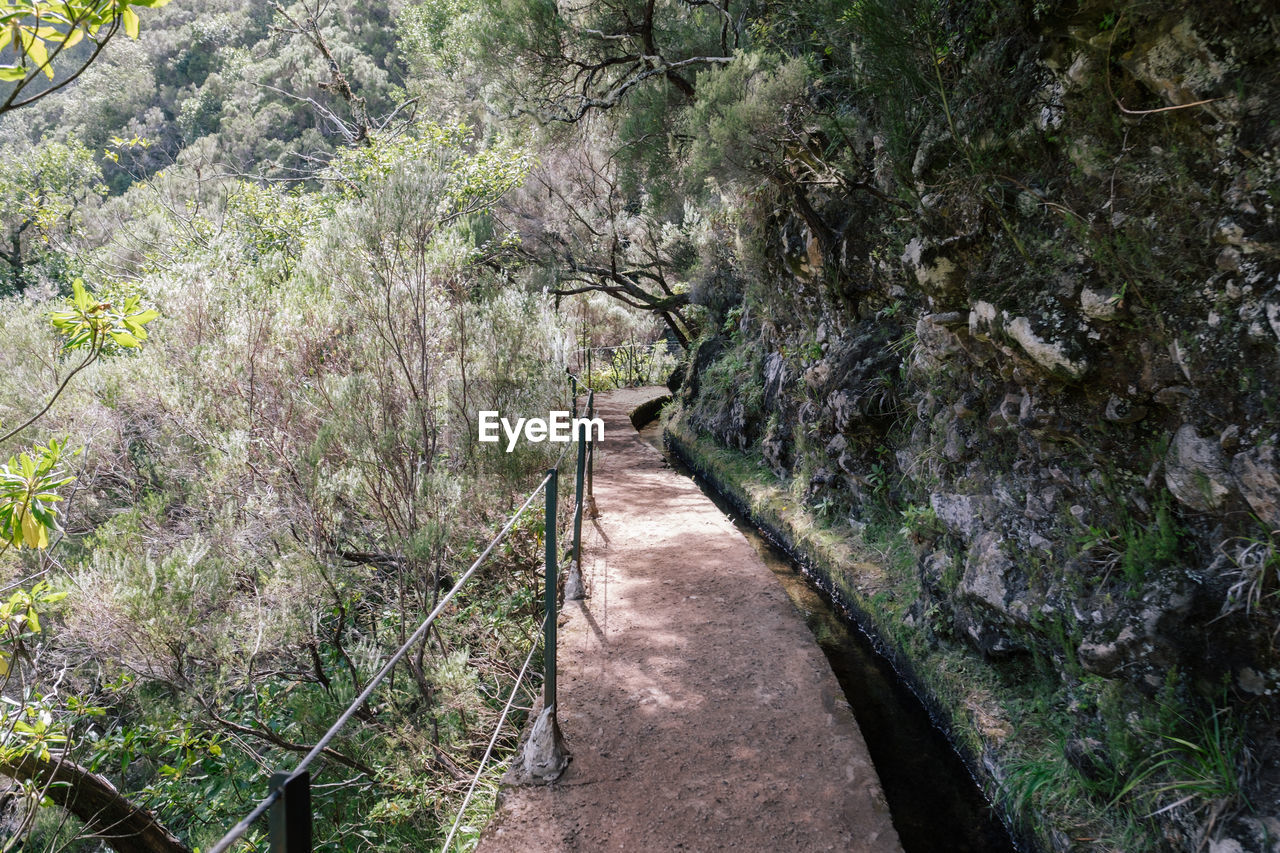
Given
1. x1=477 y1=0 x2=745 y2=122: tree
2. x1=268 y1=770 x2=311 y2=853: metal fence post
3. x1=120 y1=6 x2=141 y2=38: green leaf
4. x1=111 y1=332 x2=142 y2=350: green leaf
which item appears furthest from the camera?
x1=477 y1=0 x2=745 y2=122: tree

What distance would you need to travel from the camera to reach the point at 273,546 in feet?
16.8

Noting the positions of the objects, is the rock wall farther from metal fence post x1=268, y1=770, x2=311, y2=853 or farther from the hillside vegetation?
metal fence post x1=268, y1=770, x2=311, y2=853

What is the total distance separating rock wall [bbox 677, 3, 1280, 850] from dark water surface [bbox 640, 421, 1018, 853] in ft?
0.93

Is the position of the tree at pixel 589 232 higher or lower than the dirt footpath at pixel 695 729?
higher

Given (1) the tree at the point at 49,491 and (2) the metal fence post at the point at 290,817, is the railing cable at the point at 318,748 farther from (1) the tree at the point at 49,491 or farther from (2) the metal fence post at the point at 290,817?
(1) the tree at the point at 49,491

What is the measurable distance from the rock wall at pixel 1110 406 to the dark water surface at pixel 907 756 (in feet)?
0.93

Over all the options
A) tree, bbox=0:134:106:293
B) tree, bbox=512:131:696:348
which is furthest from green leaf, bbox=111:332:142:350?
tree, bbox=0:134:106:293

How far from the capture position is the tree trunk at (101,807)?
321cm

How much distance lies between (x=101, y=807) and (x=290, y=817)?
3235 mm

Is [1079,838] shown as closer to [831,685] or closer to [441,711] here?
[831,685]

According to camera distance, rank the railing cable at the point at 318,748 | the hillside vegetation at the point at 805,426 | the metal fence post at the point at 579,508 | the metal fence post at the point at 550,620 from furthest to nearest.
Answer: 1. the metal fence post at the point at 579,508
2. the metal fence post at the point at 550,620
3. the hillside vegetation at the point at 805,426
4. the railing cable at the point at 318,748

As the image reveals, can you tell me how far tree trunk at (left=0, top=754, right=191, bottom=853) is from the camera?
10.5 feet

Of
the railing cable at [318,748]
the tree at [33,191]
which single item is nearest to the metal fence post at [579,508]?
the railing cable at [318,748]

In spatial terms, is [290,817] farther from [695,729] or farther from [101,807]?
[101,807]
